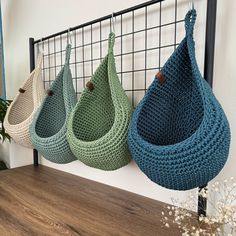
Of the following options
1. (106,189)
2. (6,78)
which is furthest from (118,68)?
(6,78)

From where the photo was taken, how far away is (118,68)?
2.83ft

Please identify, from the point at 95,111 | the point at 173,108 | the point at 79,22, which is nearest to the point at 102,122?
the point at 95,111

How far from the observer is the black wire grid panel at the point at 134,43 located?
709 millimetres

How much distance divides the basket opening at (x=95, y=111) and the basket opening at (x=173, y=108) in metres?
0.20

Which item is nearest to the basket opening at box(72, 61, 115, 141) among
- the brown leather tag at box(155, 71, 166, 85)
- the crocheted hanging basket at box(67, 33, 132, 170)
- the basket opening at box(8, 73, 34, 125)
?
the crocheted hanging basket at box(67, 33, 132, 170)

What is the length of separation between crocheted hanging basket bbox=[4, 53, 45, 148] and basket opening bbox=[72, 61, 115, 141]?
30 centimetres

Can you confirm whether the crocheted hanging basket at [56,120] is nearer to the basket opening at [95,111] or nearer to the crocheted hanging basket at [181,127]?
the basket opening at [95,111]

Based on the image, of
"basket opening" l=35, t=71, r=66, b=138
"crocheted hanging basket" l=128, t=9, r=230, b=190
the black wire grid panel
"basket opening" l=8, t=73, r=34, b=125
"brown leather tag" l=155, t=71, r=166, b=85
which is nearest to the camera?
"crocheted hanging basket" l=128, t=9, r=230, b=190

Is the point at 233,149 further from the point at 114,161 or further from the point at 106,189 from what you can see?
the point at 106,189

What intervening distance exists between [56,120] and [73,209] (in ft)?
1.30

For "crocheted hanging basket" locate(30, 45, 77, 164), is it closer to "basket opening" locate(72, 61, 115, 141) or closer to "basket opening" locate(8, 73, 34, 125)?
"basket opening" locate(72, 61, 115, 141)

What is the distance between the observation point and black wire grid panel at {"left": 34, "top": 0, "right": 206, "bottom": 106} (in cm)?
71

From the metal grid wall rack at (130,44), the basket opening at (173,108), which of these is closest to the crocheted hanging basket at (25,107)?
the metal grid wall rack at (130,44)

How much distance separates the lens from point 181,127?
642 millimetres
